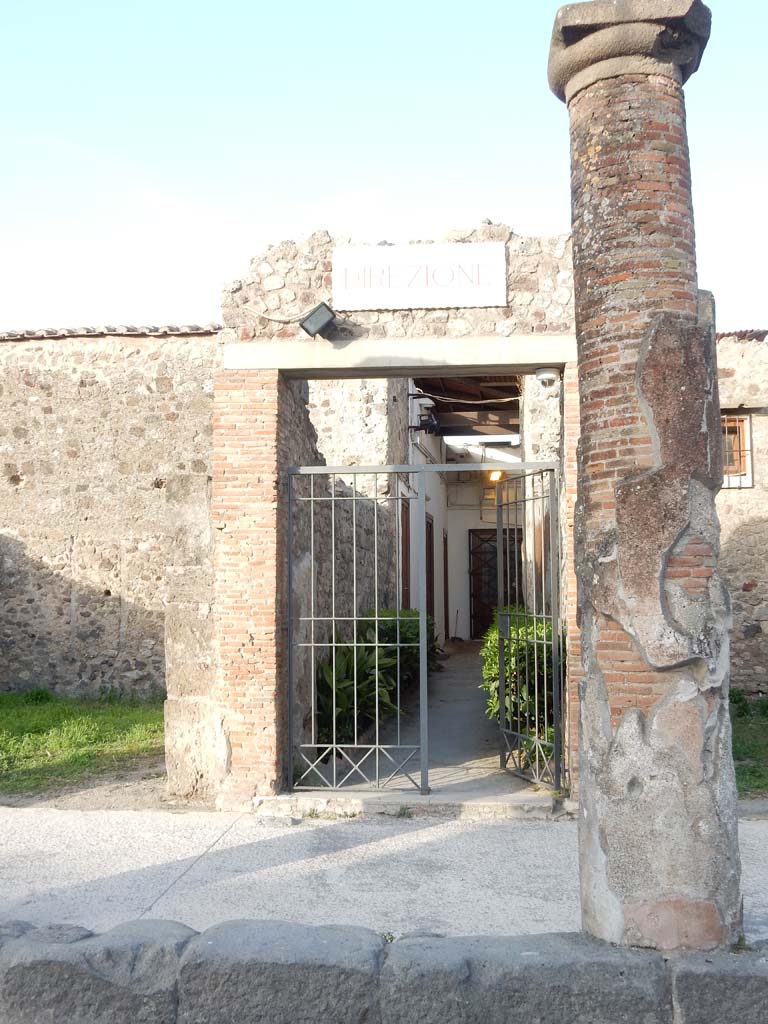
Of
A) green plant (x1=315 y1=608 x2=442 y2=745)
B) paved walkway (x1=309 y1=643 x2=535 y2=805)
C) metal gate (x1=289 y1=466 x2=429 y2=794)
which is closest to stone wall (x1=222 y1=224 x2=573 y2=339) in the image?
metal gate (x1=289 y1=466 x2=429 y2=794)

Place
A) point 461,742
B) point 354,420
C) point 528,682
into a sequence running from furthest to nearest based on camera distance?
point 354,420, point 461,742, point 528,682

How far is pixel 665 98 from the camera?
382 cm

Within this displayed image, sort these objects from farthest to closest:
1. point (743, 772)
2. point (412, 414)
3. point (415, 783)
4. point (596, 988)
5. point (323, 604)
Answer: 1. point (412, 414)
2. point (323, 604)
3. point (743, 772)
4. point (415, 783)
5. point (596, 988)

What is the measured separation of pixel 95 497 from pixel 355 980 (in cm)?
944

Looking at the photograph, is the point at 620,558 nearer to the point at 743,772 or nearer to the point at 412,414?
the point at 743,772

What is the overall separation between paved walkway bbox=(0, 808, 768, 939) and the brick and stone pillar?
0.66m

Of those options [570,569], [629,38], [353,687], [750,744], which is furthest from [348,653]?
[629,38]

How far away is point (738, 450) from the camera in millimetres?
10609

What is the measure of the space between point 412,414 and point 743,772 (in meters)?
9.71

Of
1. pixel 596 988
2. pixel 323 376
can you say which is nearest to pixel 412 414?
pixel 323 376

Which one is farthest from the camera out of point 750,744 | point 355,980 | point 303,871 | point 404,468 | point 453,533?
point 453,533

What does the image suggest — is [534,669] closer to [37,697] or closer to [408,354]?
[408,354]

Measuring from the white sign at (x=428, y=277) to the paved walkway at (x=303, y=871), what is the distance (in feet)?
12.4

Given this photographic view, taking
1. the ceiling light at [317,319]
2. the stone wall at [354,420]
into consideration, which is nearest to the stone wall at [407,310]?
the ceiling light at [317,319]
